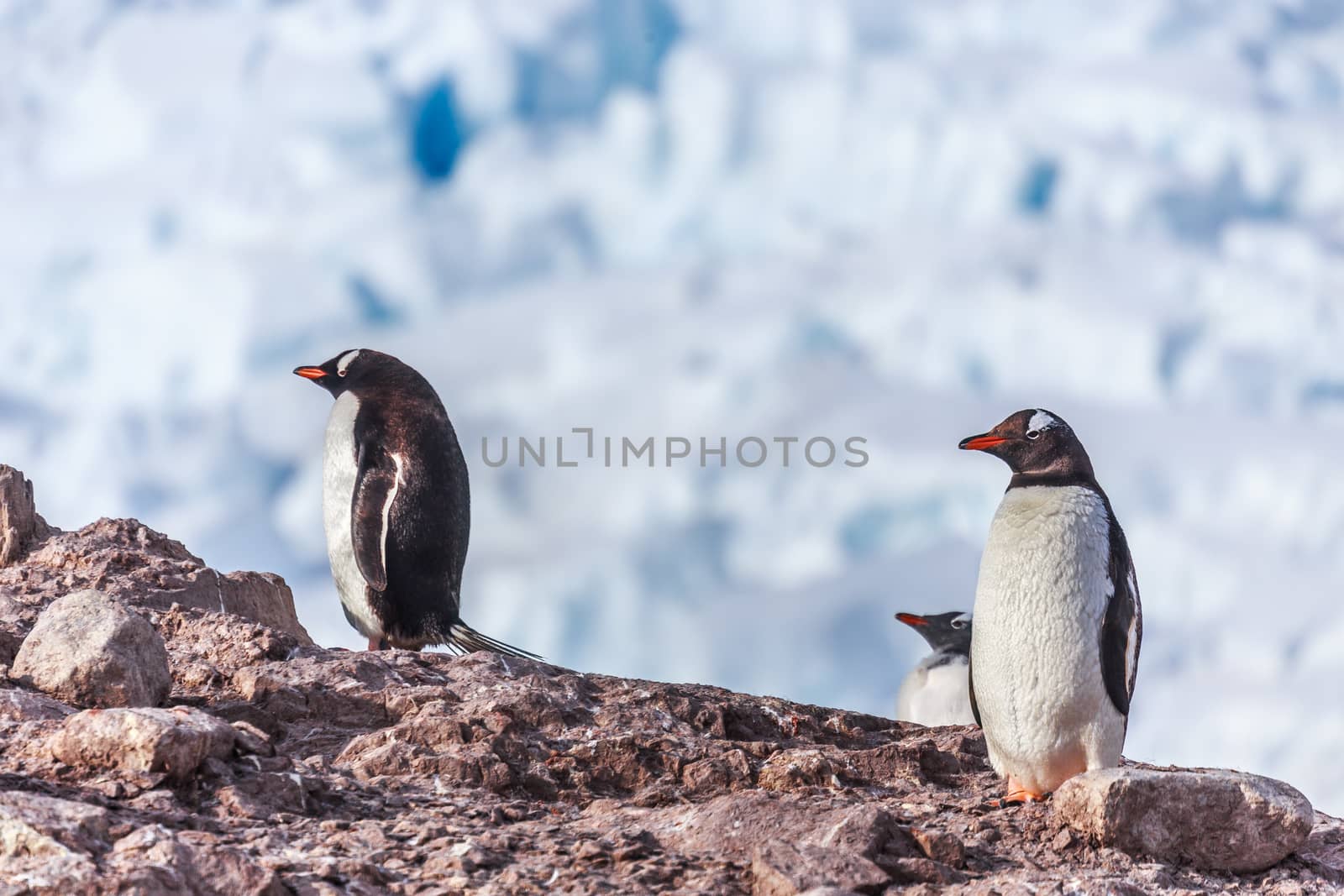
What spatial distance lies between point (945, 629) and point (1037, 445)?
3830 millimetres

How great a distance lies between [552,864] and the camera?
4.34 m

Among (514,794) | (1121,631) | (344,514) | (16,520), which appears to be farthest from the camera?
(344,514)

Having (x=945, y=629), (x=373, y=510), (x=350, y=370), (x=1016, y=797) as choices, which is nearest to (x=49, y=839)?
(x=1016, y=797)

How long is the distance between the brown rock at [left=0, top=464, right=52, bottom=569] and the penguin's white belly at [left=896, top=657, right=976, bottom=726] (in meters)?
5.90

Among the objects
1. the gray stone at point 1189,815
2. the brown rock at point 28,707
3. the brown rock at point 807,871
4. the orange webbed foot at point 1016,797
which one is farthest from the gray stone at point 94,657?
the gray stone at point 1189,815

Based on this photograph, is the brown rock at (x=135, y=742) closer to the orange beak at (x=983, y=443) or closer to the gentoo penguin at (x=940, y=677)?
the orange beak at (x=983, y=443)

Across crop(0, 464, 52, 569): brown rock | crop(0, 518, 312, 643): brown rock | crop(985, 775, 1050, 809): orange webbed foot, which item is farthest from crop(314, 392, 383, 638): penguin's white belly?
crop(985, 775, 1050, 809): orange webbed foot

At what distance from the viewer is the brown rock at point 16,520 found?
7820mm

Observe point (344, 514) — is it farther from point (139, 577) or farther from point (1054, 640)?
point (1054, 640)

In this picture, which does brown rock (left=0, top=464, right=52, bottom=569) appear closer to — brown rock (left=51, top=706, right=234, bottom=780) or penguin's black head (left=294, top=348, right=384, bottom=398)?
penguin's black head (left=294, top=348, right=384, bottom=398)

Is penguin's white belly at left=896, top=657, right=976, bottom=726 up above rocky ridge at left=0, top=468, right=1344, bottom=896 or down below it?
above

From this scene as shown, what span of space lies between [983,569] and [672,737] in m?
1.71

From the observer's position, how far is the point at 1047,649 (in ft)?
19.7

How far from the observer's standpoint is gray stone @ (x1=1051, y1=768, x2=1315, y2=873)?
5246 millimetres
